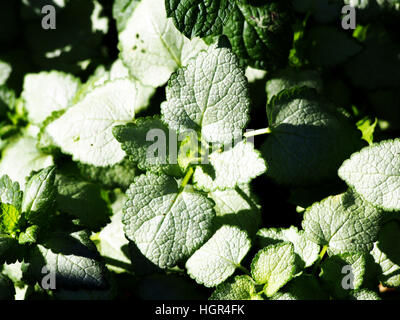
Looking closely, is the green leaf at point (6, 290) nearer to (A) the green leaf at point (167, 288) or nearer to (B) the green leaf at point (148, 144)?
(A) the green leaf at point (167, 288)

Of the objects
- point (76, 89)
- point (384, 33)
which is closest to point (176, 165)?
point (76, 89)

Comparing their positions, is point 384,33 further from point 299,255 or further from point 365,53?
point 299,255

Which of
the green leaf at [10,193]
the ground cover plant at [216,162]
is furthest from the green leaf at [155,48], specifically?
the green leaf at [10,193]

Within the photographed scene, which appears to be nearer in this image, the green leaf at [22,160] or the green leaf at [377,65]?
the green leaf at [22,160]

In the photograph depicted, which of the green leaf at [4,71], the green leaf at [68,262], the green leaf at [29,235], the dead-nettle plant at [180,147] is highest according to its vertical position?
the green leaf at [4,71]

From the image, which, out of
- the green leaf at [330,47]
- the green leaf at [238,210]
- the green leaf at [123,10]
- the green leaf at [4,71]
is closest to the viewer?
the green leaf at [238,210]

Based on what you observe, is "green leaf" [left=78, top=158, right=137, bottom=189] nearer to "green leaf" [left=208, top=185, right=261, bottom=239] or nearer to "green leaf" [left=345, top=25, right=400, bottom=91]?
"green leaf" [left=208, top=185, right=261, bottom=239]

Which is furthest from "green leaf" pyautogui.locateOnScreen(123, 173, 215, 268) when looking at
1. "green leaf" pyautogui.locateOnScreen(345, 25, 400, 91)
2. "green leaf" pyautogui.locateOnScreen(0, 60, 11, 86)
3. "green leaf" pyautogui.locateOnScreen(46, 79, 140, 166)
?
"green leaf" pyautogui.locateOnScreen(0, 60, 11, 86)
